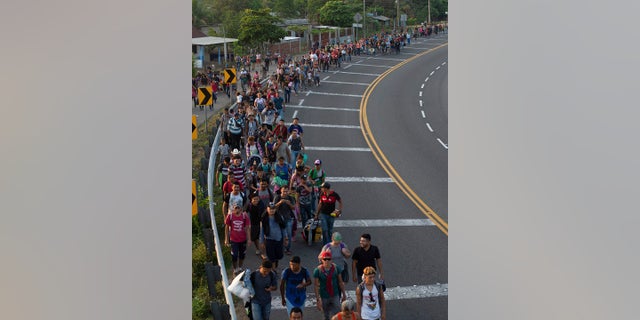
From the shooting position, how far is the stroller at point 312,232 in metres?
13.9

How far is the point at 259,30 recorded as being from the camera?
49.7m

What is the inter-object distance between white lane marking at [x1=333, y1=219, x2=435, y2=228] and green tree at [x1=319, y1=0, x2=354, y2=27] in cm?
5270

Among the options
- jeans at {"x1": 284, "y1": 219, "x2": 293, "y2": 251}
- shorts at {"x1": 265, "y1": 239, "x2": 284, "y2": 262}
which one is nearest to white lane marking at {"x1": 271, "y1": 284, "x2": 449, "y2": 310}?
shorts at {"x1": 265, "y1": 239, "x2": 284, "y2": 262}

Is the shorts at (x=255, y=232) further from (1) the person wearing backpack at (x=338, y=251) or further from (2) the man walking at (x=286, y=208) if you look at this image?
(1) the person wearing backpack at (x=338, y=251)

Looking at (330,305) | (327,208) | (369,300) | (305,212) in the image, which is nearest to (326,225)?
(327,208)

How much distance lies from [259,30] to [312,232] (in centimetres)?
3737

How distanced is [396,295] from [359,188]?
6.94 m

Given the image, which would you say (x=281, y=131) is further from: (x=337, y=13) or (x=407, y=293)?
(x=337, y=13)

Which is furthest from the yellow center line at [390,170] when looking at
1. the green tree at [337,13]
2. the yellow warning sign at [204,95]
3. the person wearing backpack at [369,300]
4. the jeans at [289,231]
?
the green tree at [337,13]

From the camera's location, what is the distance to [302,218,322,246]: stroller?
13914mm
